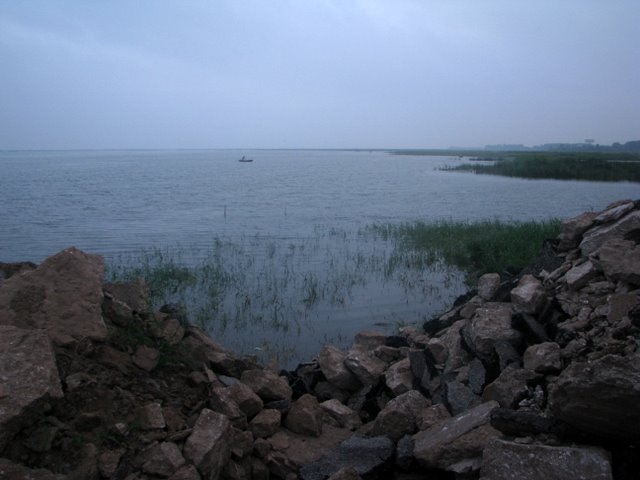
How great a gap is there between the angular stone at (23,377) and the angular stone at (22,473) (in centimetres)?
18

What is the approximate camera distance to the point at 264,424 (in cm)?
577

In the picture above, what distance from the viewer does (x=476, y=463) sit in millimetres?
4449

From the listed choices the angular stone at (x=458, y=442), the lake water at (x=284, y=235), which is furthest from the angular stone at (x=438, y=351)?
the lake water at (x=284, y=235)

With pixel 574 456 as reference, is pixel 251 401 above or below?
below

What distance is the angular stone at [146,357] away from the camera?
5.74m

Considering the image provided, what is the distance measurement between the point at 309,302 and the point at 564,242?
5.07m

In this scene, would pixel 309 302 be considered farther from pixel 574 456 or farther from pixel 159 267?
pixel 574 456

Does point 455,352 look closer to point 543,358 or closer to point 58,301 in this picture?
point 543,358

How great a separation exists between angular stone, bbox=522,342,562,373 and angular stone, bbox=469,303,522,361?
54 cm

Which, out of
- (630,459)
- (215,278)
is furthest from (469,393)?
(215,278)

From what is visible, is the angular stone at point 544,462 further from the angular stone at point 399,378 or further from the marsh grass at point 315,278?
the marsh grass at point 315,278

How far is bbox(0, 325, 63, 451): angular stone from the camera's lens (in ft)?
14.1

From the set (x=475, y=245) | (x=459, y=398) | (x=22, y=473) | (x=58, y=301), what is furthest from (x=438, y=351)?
(x=475, y=245)

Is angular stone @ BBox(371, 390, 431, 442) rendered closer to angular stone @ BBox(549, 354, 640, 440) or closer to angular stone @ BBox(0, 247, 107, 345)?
angular stone @ BBox(549, 354, 640, 440)
